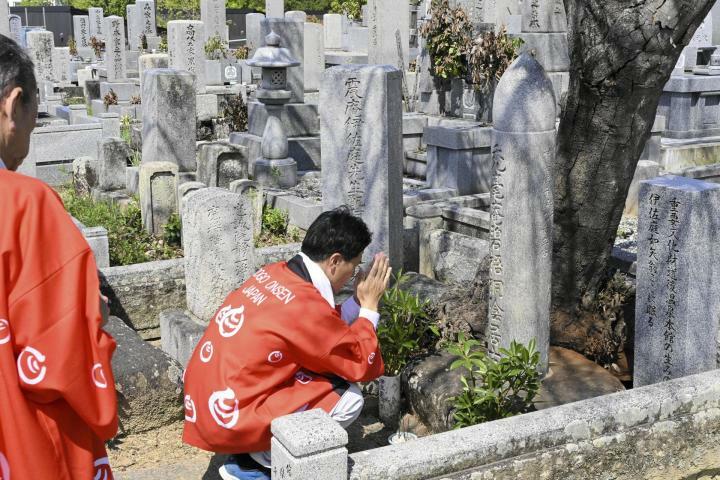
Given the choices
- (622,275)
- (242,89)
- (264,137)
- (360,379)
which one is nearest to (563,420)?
(360,379)

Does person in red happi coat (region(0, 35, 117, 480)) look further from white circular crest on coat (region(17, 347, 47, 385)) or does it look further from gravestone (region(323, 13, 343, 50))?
gravestone (region(323, 13, 343, 50))

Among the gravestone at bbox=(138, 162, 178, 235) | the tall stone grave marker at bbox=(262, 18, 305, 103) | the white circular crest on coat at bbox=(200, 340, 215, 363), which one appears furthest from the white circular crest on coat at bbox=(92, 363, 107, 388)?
the tall stone grave marker at bbox=(262, 18, 305, 103)

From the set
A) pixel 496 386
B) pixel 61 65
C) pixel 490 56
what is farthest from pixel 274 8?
pixel 496 386

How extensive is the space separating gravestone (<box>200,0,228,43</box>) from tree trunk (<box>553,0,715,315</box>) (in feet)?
73.1

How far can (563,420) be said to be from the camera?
3719 mm

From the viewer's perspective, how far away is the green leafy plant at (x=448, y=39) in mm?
12156

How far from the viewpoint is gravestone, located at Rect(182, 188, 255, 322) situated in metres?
5.90

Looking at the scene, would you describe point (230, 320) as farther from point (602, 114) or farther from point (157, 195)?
point (157, 195)

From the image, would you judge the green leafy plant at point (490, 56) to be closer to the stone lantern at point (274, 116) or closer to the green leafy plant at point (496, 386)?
the stone lantern at point (274, 116)

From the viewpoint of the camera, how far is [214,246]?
597 cm

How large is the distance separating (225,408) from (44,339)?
139 cm

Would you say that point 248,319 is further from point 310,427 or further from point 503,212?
point 503,212

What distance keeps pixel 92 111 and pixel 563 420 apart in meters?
16.1

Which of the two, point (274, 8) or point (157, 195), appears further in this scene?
point (274, 8)
